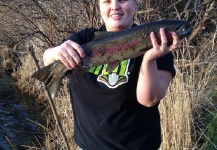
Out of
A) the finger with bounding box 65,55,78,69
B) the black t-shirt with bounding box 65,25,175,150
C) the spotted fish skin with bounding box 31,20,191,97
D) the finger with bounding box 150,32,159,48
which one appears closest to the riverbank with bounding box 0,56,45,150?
the black t-shirt with bounding box 65,25,175,150

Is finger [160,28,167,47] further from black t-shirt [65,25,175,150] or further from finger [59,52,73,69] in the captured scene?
finger [59,52,73,69]

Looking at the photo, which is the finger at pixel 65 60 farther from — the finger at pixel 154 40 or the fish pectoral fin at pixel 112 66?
the finger at pixel 154 40

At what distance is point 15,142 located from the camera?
6.79 m

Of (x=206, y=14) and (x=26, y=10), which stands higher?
(x=26, y=10)

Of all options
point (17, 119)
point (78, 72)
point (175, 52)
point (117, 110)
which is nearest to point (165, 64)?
point (117, 110)

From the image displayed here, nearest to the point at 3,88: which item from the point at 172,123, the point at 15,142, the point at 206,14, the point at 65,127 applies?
the point at 15,142

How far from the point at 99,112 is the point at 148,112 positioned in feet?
1.13

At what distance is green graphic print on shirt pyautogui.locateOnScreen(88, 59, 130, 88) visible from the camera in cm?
216

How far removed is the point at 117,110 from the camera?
212 cm

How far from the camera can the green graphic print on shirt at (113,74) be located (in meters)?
2.16

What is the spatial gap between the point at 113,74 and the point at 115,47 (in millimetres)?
204

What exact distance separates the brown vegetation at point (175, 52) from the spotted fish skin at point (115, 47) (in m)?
2.15

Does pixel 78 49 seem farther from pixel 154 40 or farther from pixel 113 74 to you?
pixel 154 40

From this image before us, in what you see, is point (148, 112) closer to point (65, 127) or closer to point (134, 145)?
point (134, 145)
